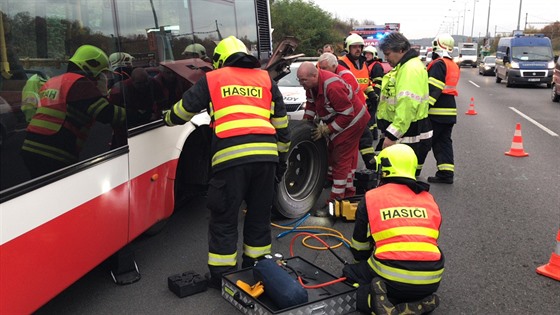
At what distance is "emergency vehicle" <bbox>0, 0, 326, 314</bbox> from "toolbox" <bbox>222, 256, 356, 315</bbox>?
816 millimetres

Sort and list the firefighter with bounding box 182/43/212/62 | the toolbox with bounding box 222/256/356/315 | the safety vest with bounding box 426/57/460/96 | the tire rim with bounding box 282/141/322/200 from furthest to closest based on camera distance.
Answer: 1. the safety vest with bounding box 426/57/460/96
2. the tire rim with bounding box 282/141/322/200
3. the firefighter with bounding box 182/43/212/62
4. the toolbox with bounding box 222/256/356/315

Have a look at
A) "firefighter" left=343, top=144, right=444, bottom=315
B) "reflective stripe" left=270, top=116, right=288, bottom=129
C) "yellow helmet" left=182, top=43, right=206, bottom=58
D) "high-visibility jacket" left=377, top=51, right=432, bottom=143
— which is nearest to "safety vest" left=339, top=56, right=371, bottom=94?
"high-visibility jacket" left=377, top=51, right=432, bottom=143

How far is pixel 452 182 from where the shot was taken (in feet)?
23.4

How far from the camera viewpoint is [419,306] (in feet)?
11.2

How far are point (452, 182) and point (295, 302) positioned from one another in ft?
14.7

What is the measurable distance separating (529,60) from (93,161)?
77.0 ft

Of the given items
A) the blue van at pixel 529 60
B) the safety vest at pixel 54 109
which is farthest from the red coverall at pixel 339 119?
the blue van at pixel 529 60

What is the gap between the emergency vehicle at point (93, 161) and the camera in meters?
2.64

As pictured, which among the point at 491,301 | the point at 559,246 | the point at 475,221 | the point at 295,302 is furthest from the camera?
the point at 475,221

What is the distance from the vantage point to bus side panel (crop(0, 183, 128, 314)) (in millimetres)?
2605

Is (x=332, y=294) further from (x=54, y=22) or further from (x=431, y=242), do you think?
(x=54, y=22)

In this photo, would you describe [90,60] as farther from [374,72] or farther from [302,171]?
[374,72]

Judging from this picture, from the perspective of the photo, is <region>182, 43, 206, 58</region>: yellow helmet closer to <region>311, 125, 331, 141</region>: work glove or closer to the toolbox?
<region>311, 125, 331, 141</region>: work glove

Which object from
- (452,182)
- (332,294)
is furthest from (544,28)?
(332,294)
